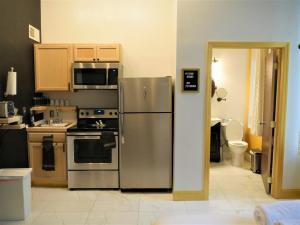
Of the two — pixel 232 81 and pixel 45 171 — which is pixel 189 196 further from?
pixel 232 81

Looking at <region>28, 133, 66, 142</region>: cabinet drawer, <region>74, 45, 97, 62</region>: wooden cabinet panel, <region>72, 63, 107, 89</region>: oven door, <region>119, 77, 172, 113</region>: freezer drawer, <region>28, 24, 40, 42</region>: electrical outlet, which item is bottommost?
<region>28, 133, 66, 142</region>: cabinet drawer

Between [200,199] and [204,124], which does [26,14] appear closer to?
[204,124]

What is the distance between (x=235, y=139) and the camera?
16.3ft

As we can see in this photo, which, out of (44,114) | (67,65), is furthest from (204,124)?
(44,114)

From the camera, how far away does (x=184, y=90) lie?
3.22 meters

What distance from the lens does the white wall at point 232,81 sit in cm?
512

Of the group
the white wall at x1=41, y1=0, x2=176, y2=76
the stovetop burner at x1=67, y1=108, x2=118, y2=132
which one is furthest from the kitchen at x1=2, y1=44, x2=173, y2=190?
the white wall at x1=41, y1=0, x2=176, y2=76

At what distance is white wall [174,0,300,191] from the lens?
314 centimetres

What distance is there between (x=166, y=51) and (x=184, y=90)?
1205mm

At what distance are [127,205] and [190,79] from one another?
182 cm

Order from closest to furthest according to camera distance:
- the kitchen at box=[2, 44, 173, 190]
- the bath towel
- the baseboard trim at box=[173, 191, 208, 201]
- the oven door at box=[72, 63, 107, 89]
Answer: the bath towel
the baseboard trim at box=[173, 191, 208, 201]
the kitchen at box=[2, 44, 173, 190]
the oven door at box=[72, 63, 107, 89]

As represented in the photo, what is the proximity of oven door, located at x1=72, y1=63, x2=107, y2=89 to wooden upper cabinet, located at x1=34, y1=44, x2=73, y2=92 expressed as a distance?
0.58 ft

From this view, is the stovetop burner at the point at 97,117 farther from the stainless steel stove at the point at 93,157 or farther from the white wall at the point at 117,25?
the white wall at the point at 117,25

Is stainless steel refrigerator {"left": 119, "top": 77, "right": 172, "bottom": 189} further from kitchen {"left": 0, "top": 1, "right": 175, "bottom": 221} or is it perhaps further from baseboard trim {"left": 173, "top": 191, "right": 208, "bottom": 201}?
baseboard trim {"left": 173, "top": 191, "right": 208, "bottom": 201}
